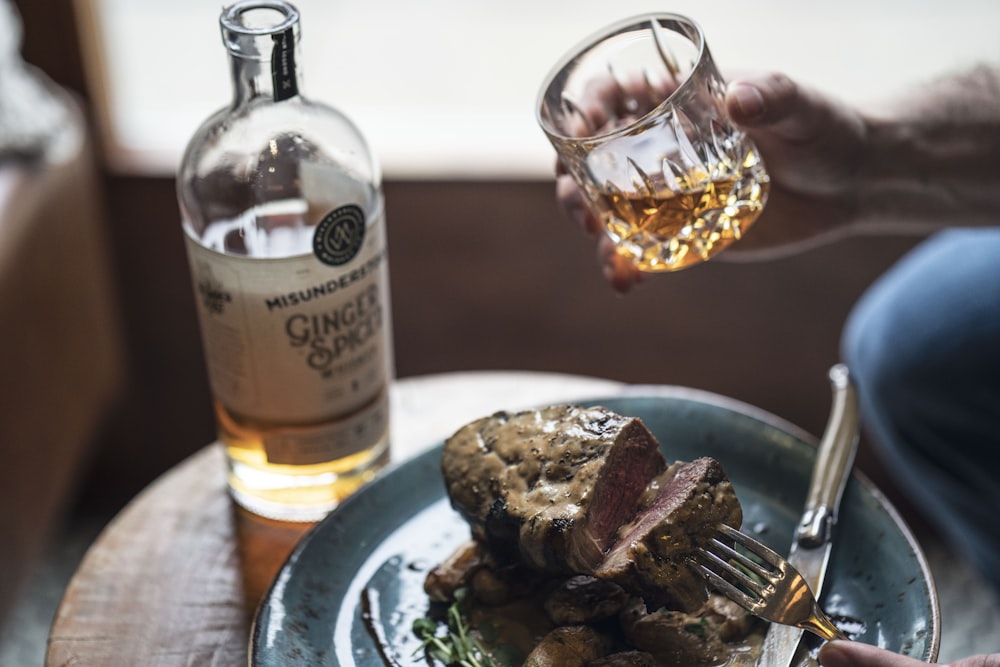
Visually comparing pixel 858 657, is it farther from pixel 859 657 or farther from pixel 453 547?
pixel 453 547

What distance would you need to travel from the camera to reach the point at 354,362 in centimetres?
111

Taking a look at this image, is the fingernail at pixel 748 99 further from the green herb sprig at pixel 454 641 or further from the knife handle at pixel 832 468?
the green herb sprig at pixel 454 641

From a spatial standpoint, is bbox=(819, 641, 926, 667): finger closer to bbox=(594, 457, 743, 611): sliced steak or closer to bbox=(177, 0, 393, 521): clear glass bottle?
bbox=(594, 457, 743, 611): sliced steak

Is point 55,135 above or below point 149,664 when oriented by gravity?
above

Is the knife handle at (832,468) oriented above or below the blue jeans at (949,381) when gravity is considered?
above

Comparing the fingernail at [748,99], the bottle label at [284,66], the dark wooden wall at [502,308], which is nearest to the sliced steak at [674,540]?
the fingernail at [748,99]

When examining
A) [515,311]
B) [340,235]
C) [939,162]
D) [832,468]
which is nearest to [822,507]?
[832,468]

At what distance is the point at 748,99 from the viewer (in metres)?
1.02

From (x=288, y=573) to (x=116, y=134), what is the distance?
4.41ft

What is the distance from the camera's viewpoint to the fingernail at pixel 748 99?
101 centimetres

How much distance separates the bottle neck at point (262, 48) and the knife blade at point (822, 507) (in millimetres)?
619

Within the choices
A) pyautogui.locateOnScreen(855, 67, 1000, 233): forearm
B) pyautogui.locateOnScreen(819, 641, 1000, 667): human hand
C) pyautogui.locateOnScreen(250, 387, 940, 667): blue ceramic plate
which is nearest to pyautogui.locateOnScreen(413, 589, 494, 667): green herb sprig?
pyautogui.locateOnScreen(250, 387, 940, 667): blue ceramic plate

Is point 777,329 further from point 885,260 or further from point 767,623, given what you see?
point 767,623

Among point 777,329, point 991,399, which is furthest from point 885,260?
point 991,399
